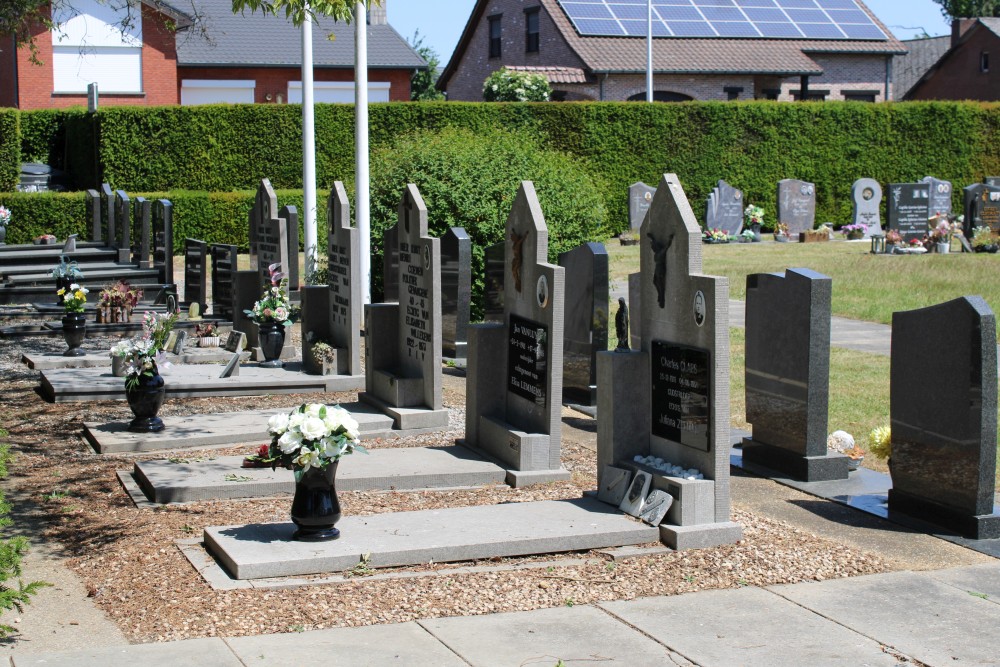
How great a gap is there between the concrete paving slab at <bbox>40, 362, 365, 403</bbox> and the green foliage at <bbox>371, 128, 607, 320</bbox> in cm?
406

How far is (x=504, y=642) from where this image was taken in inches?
235

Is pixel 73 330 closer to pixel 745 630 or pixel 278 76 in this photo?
pixel 745 630

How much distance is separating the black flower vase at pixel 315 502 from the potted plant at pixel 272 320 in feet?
23.0

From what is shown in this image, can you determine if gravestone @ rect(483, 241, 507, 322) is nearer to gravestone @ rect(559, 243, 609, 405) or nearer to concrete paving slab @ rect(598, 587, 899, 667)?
gravestone @ rect(559, 243, 609, 405)

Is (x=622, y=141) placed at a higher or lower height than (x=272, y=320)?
higher

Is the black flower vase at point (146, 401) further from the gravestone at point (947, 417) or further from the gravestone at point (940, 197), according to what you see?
the gravestone at point (940, 197)

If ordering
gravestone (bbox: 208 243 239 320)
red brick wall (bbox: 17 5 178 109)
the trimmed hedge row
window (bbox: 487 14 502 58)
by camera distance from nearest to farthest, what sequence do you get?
gravestone (bbox: 208 243 239 320)
the trimmed hedge row
red brick wall (bbox: 17 5 178 109)
window (bbox: 487 14 502 58)

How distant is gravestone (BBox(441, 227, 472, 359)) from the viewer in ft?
48.3

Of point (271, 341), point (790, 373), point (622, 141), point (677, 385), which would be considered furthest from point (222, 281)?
point (622, 141)

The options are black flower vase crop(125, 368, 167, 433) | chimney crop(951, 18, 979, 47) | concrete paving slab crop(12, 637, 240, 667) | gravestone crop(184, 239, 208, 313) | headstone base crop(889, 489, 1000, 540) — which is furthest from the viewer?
chimney crop(951, 18, 979, 47)

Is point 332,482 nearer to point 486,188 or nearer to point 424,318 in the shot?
point 424,318

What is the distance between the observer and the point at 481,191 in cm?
1697

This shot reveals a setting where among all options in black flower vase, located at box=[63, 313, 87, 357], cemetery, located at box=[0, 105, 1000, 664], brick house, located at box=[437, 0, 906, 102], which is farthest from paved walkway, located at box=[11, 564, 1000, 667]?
brick house, located at box=[437, 0, 906, 102]

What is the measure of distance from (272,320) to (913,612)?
362 inches
